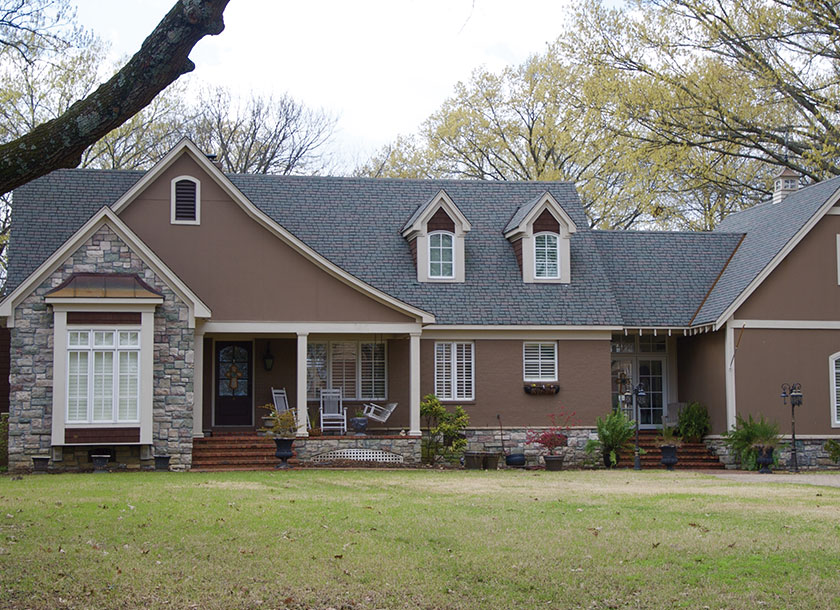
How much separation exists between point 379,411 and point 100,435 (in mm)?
6352

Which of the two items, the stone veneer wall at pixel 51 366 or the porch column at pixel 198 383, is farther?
the porch column at pixel 198 383

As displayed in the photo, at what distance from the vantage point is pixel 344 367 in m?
23.4

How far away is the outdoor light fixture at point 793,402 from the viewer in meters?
21.3

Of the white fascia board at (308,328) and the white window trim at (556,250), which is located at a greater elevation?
the white window trim at (556,250)

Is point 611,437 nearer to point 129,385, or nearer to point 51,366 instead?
point 129,385

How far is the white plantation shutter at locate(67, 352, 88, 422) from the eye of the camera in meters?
18.7

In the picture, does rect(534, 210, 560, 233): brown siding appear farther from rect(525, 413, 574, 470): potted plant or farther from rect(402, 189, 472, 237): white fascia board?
rect(525, 413, 574, 470): potted plant

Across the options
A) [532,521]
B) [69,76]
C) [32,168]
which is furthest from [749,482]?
[69,76]

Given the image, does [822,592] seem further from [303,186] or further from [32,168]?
[303,186]

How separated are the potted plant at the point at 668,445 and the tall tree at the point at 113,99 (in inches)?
675

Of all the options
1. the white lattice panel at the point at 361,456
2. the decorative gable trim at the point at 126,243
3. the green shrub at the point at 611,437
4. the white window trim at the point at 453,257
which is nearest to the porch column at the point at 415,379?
the white lattice panel at the point at 361,456

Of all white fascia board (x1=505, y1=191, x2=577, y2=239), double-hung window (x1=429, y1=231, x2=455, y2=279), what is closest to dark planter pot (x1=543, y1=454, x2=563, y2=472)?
double-hung window (x1=429, y1=231, x2=455, y2=279)

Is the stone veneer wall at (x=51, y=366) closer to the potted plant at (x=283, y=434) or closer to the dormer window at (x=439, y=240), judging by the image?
the potted plant at (x=283, y=434)

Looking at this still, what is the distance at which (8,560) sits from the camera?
948 cm
